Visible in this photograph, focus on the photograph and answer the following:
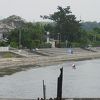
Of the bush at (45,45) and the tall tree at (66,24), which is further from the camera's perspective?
the tall tree at (66,24)

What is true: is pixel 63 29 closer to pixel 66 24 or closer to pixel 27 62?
pixel 66 24

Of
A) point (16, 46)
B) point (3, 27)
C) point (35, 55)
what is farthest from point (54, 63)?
point (3, 27)

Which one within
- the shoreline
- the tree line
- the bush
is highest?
the tree line

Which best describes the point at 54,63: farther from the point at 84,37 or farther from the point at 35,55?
the point at 84,37

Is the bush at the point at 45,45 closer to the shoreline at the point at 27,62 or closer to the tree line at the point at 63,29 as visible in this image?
the tree line at the point at 63,29

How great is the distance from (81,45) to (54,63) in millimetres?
39016

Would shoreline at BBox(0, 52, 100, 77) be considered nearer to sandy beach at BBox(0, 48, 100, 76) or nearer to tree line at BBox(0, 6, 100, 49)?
sandy beach at BBox(0, 48, 100, 76)

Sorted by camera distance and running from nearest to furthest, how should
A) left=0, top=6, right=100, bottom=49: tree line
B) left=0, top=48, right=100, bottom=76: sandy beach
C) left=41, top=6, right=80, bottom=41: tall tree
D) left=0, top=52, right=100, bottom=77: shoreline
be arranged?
left=0, top=52, right=100, bottom=77: shoreline → left=0, top=48, right=100, bottom=76: sandy beach → left=0, top=6, right=100, bottom=49: tree line → left=41, top=6, right=80, bottom=41: tall tree

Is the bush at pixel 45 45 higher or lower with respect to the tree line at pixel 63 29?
lower

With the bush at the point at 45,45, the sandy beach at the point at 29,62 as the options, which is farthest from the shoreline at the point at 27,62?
the bush at the point at 45,45

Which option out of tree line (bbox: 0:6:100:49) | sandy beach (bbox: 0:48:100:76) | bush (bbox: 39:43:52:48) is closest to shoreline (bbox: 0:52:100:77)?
sandy beach (bbox: 0:48:100:76)

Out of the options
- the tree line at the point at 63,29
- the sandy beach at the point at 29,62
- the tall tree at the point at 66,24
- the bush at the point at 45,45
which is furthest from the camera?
the tall tree at the point at 66,24

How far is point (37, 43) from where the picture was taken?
94062mm

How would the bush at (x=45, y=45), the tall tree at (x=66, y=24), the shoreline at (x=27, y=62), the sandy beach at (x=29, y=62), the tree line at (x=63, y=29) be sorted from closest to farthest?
the shoreline at (x=27, y=62) → the sandy beach at (x=29, y=62) → the bush at (x=45, y=45) → the tree line at (x=63, y=29) → the tall tree at (x=66, y=24)
